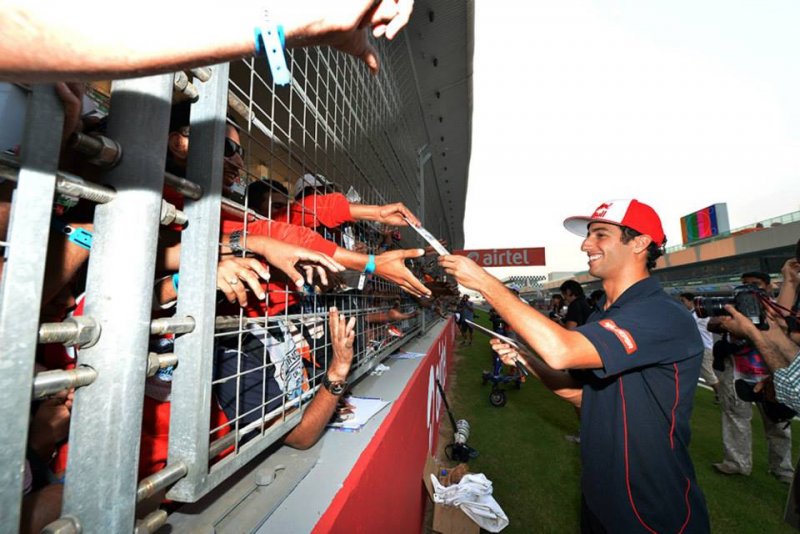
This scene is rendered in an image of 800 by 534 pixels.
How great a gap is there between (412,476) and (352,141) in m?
2.70

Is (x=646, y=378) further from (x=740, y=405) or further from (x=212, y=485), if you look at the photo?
(x=740, y=405)

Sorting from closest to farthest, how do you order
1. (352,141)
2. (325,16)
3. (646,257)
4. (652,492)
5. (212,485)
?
(325,16) < (212,485) < (652,492) < (646,257) < (352,141)

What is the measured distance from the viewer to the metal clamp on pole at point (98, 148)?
634 millimetres

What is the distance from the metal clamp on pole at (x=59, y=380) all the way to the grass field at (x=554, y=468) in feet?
12.3

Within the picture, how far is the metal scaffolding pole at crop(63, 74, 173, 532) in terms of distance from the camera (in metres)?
0.67

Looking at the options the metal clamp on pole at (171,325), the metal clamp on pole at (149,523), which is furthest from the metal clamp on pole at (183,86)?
the metal clamp on pole at (149,523)

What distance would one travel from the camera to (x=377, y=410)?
2.09 meters

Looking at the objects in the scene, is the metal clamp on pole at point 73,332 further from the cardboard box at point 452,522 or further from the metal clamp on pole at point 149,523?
the cardboard box at point 452,522

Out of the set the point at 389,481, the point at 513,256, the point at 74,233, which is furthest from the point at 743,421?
the point at 513,256

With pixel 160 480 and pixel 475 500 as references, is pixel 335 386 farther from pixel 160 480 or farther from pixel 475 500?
pixel 475 500

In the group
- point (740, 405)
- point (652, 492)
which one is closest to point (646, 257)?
point (652, 492)

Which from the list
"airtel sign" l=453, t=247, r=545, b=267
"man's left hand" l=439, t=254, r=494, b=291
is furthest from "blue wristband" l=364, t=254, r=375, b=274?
"airtel sign" l=453, t=247, r=545, b=267

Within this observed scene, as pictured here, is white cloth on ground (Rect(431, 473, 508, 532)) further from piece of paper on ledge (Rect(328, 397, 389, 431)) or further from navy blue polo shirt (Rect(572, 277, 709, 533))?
piece of paper on ledge (Rect(328, 397, 389, 431))

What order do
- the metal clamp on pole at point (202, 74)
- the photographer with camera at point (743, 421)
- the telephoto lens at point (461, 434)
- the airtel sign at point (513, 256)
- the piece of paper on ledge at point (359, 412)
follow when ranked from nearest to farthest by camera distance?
the metal clamp on pole at point (202, 74), the piece of paper on ledge at point (359, 412), the photographer with camera at point (743, 421), the telephoto lens at point (461, 434), the airtel sign at point (513, 256)
